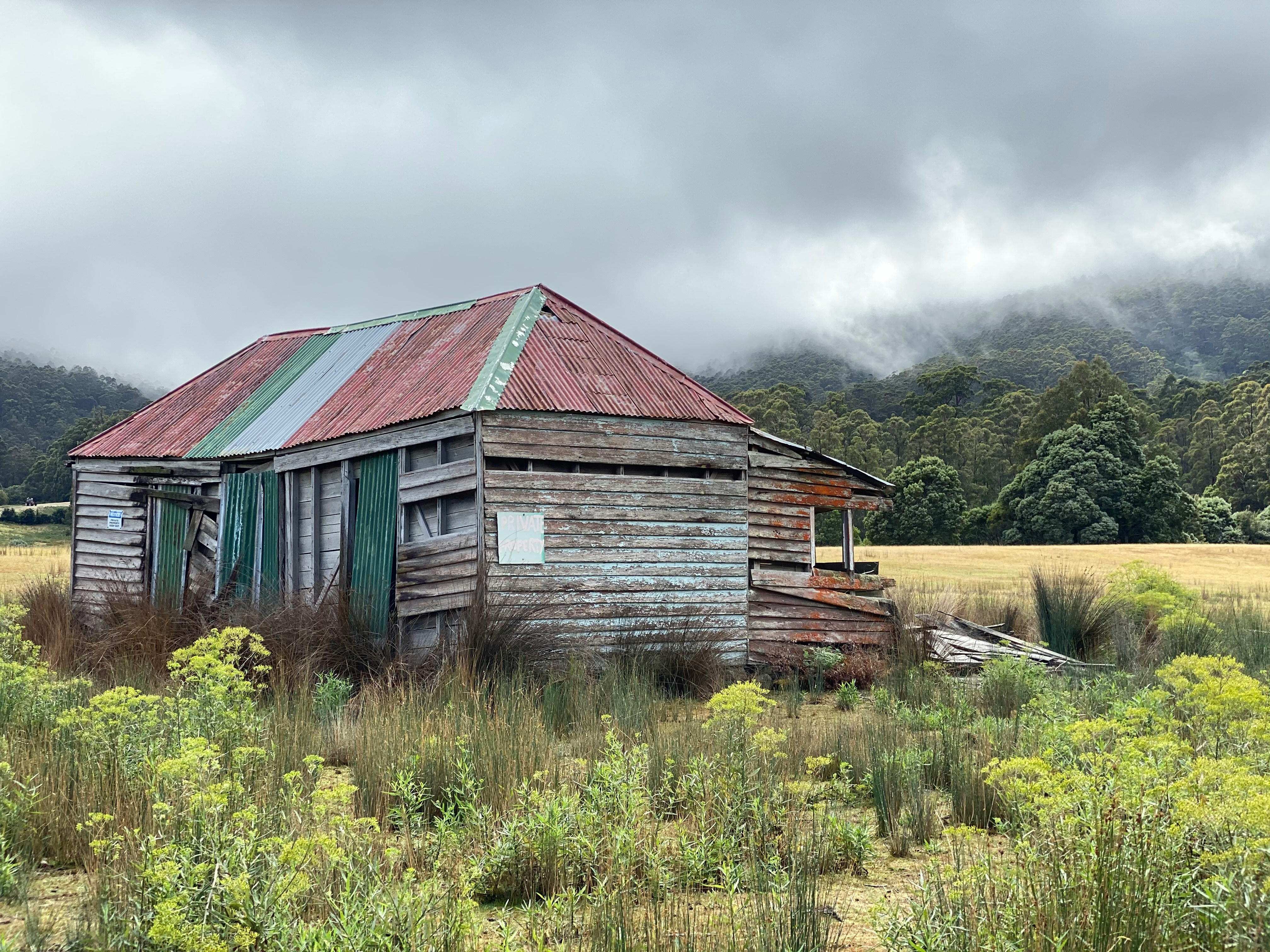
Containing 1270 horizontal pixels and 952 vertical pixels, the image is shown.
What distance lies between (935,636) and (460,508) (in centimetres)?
717

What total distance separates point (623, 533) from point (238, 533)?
6.14 m

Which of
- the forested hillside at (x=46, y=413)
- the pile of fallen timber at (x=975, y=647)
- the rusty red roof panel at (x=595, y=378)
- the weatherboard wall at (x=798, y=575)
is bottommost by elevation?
the pile of fallen timber at (x=975, y=647)

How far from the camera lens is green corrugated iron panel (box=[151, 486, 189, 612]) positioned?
1611cm

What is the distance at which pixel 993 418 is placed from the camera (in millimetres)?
67062

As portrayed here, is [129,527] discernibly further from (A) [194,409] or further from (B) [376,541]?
(B) [376,541]

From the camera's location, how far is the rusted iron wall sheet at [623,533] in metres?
12.2

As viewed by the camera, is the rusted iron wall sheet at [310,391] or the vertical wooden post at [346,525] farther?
the rusted iron wall sheet at [310,391]

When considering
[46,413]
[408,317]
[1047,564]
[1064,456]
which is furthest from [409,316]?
[46,413]

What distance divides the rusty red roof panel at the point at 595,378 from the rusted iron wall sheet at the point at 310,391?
11.4 ft

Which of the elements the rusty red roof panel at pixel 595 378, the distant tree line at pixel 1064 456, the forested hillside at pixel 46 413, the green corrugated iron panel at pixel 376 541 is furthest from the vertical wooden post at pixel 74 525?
the forested hillside at pixel 46 413

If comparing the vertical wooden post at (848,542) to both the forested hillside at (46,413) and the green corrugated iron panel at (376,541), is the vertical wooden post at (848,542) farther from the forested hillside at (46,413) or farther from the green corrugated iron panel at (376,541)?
the forested hillside at (46,413)

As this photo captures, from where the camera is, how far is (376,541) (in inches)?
518

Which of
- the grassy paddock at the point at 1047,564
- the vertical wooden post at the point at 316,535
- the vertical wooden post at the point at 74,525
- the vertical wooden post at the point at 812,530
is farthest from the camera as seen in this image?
the grassy paddock at the point at 1047,564

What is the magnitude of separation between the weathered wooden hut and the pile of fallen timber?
2.67 feet
